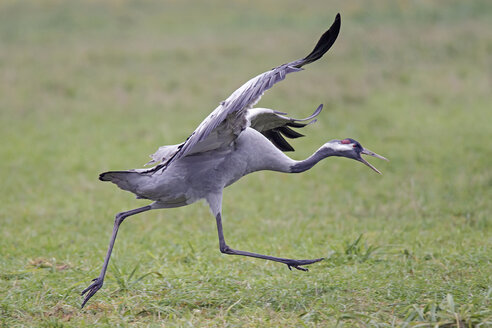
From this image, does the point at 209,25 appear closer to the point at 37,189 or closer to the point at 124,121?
the point at 124,121

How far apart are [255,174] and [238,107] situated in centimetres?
524

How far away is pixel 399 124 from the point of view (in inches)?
475

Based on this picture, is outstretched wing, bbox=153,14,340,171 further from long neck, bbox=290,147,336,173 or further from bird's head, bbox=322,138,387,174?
bird's head, bbox=322,138,387,174

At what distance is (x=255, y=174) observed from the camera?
1005cm

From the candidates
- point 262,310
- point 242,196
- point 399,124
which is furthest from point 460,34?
point 262,310

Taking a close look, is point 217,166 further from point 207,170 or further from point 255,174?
point 255,174

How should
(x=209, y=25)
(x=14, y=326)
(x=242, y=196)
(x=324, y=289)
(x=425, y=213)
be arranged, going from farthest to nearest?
(x=209, y=25) → (x=242, y=196) → (x=425, y=213) → (x=324, y=289) → (x=14, y=326)

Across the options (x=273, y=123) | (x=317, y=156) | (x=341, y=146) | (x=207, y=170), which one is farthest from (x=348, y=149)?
(x=207, y=170)

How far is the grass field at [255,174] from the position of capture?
515 centimetres

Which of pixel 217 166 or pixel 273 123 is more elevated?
pixel 273 123

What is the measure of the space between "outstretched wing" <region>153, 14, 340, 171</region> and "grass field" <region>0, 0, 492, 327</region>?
111 centimetres

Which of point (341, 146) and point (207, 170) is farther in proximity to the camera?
point (207, 170)

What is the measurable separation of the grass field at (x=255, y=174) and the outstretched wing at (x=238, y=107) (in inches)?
43.7

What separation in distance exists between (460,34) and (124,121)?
27.7 ft
